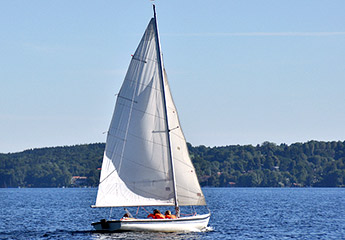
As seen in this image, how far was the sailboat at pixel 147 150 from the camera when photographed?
5628 cm

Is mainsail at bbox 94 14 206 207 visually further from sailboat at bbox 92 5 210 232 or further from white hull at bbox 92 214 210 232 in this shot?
white hull at bbox 92 214 210 232

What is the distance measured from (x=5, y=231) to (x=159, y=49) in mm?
25010

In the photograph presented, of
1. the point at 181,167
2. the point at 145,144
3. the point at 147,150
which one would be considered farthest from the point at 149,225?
the point at 145,144

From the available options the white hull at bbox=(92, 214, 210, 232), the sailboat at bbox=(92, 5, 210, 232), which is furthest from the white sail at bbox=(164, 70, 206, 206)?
the white hull at bbox=(92, 214, 210, 232)

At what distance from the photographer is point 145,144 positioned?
2269 inches

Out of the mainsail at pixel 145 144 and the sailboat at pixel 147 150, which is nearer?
the sailboat at pixel 147 150

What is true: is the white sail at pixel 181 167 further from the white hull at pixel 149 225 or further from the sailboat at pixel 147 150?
the white hull at pixel 149 225

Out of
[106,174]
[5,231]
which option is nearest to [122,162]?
[106,174]

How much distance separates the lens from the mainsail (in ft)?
185

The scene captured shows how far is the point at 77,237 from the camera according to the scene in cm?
5906

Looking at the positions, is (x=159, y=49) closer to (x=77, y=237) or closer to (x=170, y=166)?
(x=170, y=166)

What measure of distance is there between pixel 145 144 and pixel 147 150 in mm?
489

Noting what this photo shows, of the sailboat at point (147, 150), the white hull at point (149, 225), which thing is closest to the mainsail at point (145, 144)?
the sailboat at point (147, 150)

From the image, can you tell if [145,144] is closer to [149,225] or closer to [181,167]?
[181,167]
